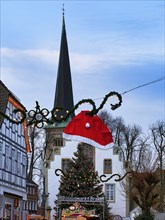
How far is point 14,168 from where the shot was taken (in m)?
40.4

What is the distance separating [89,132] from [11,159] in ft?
81.4

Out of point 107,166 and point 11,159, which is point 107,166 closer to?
point 107,166

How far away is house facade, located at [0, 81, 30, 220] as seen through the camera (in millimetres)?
36938

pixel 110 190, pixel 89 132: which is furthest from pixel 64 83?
pixel 89 132

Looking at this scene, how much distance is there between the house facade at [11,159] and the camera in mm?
36938

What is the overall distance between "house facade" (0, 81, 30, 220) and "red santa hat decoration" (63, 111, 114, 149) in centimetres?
1945

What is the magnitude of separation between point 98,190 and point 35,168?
781 inches

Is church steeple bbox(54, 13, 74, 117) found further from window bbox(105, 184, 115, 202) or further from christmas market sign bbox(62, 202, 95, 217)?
christmas market sign bbox(62, 202, 95, 217)

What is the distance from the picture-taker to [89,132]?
601 inches

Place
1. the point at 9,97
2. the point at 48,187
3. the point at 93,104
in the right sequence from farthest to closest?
the point at 48,187
the point at 9,97
the point at 93,104

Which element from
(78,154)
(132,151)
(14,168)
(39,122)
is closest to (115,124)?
(132,151)

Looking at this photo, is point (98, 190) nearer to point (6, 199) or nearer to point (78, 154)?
point (78, 154)

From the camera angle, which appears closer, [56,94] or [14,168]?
[14,168]

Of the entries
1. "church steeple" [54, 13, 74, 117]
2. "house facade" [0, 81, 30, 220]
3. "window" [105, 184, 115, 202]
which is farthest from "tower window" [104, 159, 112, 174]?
"church steeple" [54, 13, 74, 117]
